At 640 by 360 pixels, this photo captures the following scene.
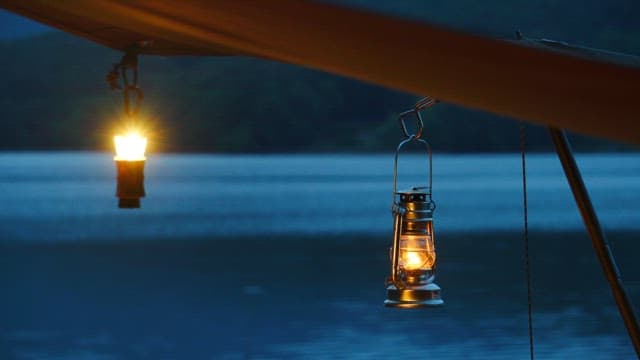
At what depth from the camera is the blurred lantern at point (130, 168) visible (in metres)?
2.78

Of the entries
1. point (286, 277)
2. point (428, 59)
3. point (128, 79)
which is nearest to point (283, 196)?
point (286, 277)

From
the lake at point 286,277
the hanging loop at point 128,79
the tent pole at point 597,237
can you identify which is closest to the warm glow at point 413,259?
the tent pole at point 597,237

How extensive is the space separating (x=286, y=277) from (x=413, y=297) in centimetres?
1626

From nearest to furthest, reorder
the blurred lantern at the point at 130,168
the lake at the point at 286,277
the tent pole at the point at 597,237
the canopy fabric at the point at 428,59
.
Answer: the canopy fabric at the point at 428,59 < the tent pole at the point at 597,237 < the blurred lantern at the point at 130,168 < the lake at the point at 286,277

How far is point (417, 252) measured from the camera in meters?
2.32

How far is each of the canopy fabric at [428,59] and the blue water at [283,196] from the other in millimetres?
25501

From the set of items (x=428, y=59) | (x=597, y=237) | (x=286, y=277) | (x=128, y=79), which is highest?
(x=286, y=277)

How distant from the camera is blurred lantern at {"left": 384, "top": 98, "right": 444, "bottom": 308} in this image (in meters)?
2.26

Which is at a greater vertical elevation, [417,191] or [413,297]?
[417,191]

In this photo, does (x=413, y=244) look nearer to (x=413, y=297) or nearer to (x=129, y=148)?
(x=413, y=297)

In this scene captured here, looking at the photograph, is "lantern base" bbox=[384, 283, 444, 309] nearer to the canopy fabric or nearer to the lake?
the canopy fabric

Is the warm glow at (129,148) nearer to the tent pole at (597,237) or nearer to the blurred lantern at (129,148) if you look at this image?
the blurred lantern at (129,148)

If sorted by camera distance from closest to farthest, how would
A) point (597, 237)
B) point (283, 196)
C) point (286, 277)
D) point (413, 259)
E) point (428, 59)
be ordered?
point (428, 59), point (597, 237), point (413, 259), point (286, 277), point (283, 196)

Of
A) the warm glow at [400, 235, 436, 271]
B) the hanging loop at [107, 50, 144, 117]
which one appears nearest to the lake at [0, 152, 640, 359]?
the hanging loop at [107, 50, 144, 117]
